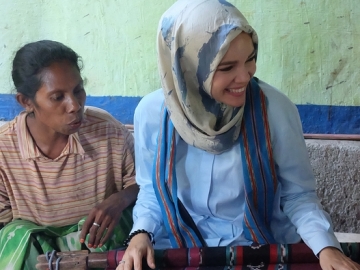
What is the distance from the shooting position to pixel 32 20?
2422 mm

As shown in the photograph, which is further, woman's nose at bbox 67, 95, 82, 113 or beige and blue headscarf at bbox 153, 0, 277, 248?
woman's nose at bbox 67, 95, 82, 113

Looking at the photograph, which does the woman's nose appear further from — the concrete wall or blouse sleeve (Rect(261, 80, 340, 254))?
the concrete wall

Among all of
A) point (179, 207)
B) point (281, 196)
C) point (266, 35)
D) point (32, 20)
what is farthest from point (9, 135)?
point (266, 35)

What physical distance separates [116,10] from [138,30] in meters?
0.14

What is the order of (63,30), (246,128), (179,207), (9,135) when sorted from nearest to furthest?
(246,128), (179,207), (9,135), (63,30)

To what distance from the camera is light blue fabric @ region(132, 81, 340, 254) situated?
151 cm

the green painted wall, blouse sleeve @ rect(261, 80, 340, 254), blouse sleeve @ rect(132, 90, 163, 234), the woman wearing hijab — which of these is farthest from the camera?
the green painted wall

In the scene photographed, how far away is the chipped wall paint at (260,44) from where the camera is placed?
7.01 ft

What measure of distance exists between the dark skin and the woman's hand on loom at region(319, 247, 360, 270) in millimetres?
738

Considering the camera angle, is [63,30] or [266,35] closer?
[266,35]

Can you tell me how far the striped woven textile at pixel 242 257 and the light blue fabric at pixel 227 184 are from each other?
75mm

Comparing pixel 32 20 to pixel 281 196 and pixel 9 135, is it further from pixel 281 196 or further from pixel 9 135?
pixel 281 196

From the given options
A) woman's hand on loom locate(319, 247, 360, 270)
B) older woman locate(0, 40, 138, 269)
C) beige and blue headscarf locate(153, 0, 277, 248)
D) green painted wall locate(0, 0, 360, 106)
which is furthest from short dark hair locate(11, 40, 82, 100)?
woman's hand on loom locate(319, 247, 360, 270)

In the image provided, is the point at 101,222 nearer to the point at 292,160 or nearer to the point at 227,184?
the point at 227,184
